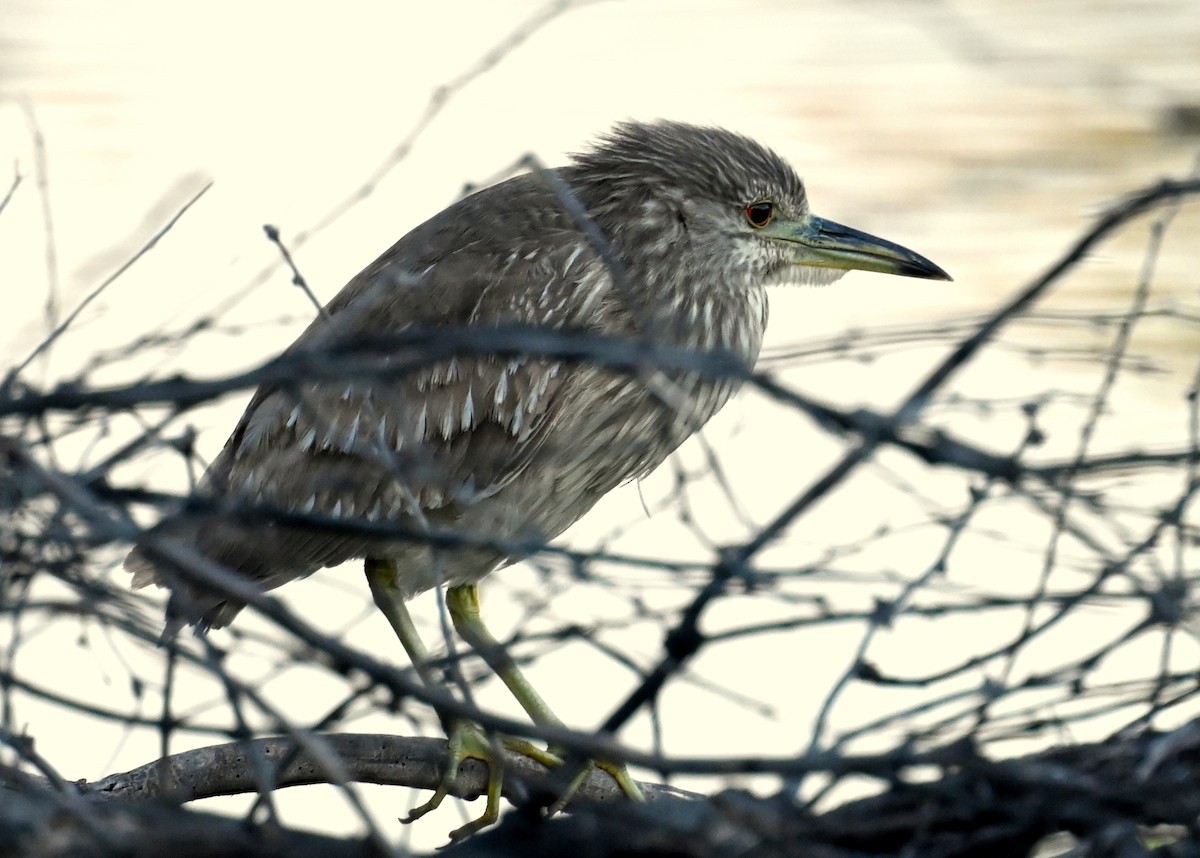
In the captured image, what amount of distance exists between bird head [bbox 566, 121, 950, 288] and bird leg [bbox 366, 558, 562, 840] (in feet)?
2.80

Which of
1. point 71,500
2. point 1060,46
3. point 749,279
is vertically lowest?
point 71,500

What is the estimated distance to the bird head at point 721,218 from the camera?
3.46 m

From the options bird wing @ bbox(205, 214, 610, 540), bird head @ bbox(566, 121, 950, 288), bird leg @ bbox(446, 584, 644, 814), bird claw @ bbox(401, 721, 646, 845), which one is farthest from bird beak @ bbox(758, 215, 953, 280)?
bird claw @ bbox(401, 721, 646, 845)

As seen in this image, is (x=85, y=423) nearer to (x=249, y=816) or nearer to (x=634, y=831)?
(x=249, y=816)

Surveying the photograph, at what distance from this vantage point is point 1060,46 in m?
1.92

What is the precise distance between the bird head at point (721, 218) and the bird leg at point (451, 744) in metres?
0.85

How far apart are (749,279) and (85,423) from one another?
2.09m

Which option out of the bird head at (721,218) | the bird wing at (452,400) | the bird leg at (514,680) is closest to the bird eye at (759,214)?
the bird head at (721,218)

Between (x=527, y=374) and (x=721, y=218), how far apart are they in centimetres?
61

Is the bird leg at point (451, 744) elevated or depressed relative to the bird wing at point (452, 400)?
depressed

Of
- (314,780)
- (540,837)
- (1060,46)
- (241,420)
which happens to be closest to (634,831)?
(540,837)

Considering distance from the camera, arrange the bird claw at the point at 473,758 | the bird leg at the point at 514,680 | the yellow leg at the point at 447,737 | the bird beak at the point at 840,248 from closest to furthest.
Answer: the yellow leg at the point at 447,737 < the bird claw at the point at 473,758 < the bird leg at the point at 514,680 < the bird beak at the point at 840,248

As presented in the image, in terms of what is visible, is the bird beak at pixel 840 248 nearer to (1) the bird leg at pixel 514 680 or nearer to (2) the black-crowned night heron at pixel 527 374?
(2) the black-crowned night heron at pixel 527 374

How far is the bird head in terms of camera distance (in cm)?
346
